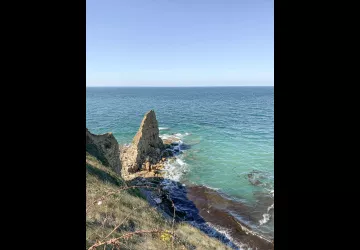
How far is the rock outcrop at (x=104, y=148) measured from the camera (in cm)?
1569

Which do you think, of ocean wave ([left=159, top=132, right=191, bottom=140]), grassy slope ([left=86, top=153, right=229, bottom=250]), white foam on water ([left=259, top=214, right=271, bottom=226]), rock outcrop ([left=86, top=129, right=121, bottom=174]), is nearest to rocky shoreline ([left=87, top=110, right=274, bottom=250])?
rock outcrop ([left=86, top=129, right=121, bottom=174])

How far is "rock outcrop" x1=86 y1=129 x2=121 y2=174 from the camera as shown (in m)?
15.7

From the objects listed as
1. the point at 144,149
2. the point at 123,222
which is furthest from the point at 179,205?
the point at 123,222

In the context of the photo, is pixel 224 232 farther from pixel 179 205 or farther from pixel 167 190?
pixel 167 190

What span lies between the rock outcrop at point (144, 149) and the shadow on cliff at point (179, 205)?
2.00 m

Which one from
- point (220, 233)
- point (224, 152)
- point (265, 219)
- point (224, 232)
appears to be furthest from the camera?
point (224, 152)

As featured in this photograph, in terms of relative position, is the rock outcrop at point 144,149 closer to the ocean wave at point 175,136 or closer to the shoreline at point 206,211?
the shoreline at point 206,211

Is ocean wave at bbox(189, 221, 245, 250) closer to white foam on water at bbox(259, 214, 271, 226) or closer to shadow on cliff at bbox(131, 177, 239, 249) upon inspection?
shadow on cliff at bbox(131, 177, 239, 249)

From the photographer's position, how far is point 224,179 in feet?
76.0

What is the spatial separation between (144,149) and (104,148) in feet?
26.2

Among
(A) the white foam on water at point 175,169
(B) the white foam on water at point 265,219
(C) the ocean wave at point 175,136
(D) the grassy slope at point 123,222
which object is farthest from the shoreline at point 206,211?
(C) the ocean wave at point 175,136

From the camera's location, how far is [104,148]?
1769 centimetres

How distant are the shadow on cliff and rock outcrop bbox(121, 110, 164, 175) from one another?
2.00 metres
